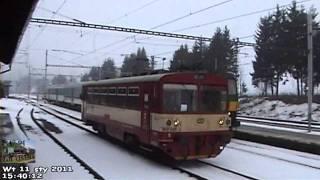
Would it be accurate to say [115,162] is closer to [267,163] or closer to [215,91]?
[215,91]

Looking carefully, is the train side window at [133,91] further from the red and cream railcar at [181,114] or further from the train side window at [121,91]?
the train side window at [121,91]

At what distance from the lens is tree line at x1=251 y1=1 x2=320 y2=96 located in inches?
2179

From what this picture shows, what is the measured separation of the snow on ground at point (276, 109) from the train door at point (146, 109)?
3196 centimetres

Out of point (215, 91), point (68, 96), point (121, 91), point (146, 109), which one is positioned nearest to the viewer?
point (146, 109)

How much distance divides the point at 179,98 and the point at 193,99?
469mm

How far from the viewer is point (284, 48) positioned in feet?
174

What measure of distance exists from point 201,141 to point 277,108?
40806 millimetres

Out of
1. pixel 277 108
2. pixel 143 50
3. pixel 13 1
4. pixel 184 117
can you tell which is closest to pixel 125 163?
pixel 184 117

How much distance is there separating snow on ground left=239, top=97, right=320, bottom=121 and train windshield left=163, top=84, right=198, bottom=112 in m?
32.0

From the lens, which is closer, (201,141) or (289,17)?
(201,141)

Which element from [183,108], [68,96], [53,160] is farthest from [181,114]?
[68,96]

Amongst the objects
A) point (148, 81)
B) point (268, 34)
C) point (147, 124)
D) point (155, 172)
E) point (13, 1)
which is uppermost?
point (268, 34)

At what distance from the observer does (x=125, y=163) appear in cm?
1468

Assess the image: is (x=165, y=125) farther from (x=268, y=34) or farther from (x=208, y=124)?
(x=268, y=34)
